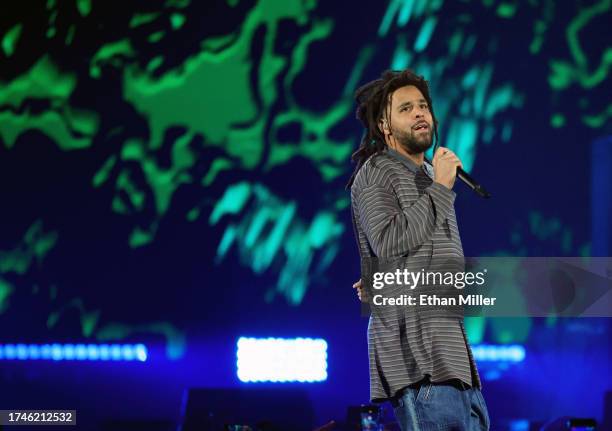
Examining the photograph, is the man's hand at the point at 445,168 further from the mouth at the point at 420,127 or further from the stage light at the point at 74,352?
the stage light at the point at 74,352

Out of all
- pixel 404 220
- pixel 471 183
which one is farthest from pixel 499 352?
pixel 404 220

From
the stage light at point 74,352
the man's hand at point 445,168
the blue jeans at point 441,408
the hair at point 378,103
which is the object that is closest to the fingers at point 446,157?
the man's hand at point 445,168

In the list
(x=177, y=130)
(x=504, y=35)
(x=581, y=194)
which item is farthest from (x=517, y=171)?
(x=177, y=130)

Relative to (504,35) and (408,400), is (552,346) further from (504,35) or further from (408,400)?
(408,400)

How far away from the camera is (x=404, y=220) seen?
1.50 meters

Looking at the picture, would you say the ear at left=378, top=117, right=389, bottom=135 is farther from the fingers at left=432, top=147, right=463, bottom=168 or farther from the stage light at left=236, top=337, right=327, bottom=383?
the stage light at left=236, top=337, right=327, bottom=383

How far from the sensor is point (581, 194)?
4039 mm

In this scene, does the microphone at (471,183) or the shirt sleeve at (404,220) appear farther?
the microphone at (471,183)

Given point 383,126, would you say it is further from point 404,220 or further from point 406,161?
point 404,220

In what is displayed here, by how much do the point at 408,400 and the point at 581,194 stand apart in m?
2.77

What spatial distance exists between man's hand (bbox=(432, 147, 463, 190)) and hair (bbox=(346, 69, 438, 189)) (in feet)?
0.45

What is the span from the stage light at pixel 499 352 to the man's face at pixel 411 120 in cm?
250

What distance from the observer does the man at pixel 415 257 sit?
1478 mm

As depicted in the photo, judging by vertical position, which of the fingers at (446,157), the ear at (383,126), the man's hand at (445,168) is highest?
the ear at (383,126)
